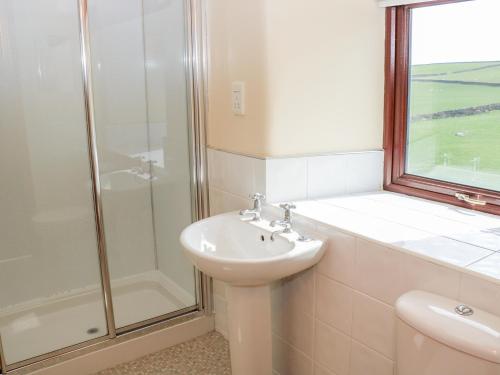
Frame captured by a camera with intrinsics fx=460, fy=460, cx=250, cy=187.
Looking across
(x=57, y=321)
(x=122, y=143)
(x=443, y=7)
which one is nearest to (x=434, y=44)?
(x=443, y=7)

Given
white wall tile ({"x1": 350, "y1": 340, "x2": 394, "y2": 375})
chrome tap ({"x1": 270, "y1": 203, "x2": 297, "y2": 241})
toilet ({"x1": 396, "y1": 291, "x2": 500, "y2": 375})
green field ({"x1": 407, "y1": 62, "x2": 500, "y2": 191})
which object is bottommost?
white wall tile ({"x1": 350, "y1": 340, "x2": 394, "y2": 375})

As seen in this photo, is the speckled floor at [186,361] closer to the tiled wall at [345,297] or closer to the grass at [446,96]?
the tiled wall at [345,297]

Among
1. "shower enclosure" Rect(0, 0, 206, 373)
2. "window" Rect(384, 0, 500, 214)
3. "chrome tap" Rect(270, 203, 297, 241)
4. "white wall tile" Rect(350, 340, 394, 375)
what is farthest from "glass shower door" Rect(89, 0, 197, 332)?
"white wall tile" Rect(350, 340, 394, 375)

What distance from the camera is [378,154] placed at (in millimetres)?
2053

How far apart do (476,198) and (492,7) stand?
2.26 ft

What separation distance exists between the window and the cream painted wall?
9cm

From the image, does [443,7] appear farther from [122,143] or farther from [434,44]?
[122,143]

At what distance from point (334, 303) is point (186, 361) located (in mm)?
918

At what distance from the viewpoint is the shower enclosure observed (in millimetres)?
2131

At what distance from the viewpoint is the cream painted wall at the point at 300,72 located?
5.87 ft

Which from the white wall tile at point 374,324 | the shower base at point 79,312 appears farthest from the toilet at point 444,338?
the shower base at point 79,312

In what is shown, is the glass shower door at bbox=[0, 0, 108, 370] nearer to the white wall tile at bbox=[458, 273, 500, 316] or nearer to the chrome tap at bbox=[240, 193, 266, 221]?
the chrome tap at bbox=[240, 193, 266, 221]

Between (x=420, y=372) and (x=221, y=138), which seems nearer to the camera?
(x=420, y=372)

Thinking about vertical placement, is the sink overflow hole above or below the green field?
below
